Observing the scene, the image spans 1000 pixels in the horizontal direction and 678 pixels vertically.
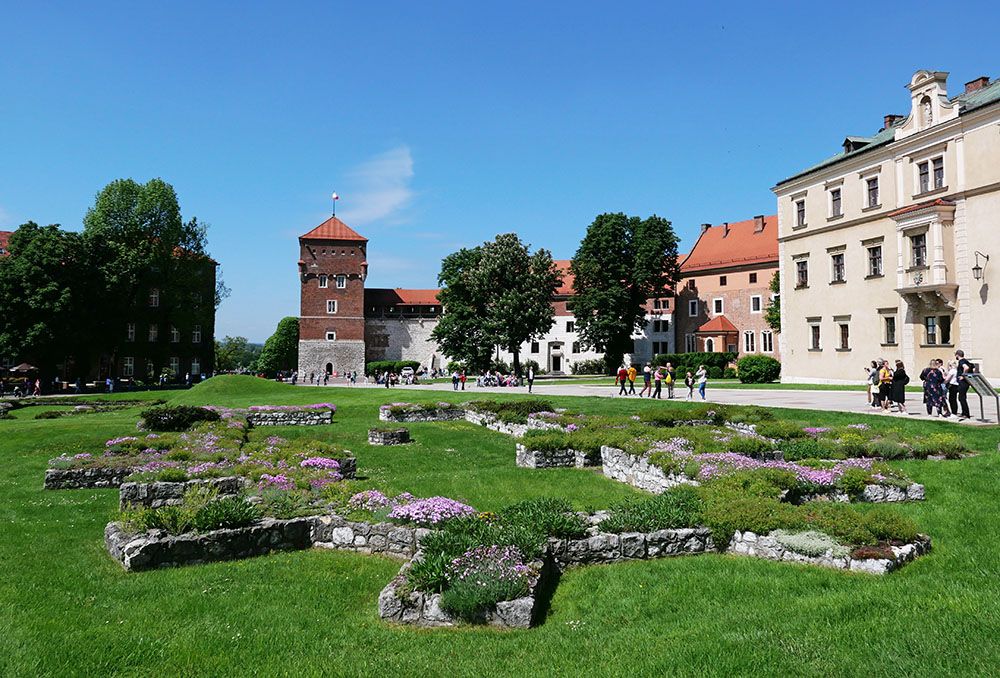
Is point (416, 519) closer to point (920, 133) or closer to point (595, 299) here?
point (920, 133)

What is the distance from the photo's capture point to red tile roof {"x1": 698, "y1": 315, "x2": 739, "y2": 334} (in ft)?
219

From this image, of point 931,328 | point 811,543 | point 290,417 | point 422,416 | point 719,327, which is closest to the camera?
point 811,543

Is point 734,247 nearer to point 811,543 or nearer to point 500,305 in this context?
point 500,305

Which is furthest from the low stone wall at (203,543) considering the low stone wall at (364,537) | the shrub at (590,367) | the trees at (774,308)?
the shrub at (590,367)

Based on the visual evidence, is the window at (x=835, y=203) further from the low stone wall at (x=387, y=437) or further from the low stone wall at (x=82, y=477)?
the low stone wall at (x=82, y=477)

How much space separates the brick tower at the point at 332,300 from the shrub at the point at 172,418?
5754 centimetres

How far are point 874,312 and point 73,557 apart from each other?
131ft

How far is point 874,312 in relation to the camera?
124 feet

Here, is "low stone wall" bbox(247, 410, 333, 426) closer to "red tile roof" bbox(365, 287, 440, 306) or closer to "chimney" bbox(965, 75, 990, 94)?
"chimney" bbox(965, 75, 990, 94)

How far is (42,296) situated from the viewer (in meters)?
51.7

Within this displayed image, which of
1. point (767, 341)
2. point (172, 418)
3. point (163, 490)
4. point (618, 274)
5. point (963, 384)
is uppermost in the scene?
point (618, 274)

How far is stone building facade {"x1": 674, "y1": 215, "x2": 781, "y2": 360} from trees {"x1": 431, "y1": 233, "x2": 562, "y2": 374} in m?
16.1

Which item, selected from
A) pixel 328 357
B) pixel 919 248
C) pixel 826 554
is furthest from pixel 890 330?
pixel 328 357

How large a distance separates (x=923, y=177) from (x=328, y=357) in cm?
Answer: 6263
